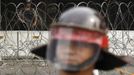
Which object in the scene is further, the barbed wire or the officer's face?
the barbed wire

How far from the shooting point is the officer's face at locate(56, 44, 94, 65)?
177cm

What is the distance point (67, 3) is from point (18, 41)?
1.80m

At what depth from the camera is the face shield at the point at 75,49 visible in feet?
5.82

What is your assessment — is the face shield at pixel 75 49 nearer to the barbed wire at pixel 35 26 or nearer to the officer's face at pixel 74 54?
the officer's face at pixel 74 54

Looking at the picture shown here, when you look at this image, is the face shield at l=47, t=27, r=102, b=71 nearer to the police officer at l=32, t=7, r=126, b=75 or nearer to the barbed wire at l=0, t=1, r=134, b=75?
the police officer at l=32, t=7, r=126, b=75

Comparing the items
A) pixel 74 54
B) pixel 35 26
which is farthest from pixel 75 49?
pixel 35 26

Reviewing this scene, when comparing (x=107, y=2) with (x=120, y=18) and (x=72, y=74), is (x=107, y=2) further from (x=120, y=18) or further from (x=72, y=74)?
(x=72, y=74)

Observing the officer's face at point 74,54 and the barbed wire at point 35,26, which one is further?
the barbed wire at point 35,26

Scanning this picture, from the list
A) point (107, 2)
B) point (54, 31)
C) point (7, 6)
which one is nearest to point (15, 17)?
point (7, 6)

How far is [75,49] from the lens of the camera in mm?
1789

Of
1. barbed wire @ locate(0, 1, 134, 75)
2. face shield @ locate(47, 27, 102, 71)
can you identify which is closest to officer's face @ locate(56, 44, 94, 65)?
face shield @ locate(47, 27, 102, 71)

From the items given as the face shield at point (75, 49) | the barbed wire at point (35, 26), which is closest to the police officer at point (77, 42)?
the face shield at point (75, 49)

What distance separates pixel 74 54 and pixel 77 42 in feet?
0.16

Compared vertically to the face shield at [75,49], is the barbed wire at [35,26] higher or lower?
lower
